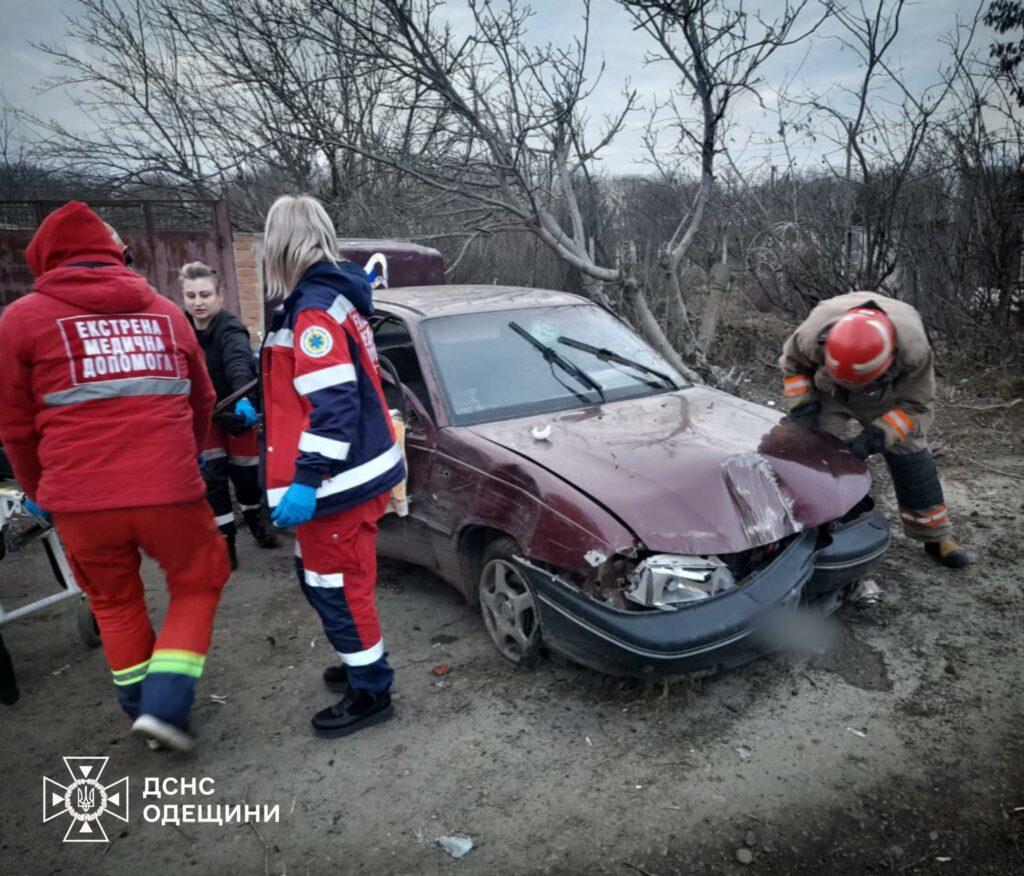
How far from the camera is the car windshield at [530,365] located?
11.6 feet

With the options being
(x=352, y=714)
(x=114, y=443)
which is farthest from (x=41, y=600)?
(x=352, y=714)

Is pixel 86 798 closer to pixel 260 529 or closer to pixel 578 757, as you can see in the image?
pixel 578 757

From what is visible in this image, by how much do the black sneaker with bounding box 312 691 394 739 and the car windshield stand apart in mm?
1274

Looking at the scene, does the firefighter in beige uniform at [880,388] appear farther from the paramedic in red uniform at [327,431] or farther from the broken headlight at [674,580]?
the paramedic in red uniform at [327,431]

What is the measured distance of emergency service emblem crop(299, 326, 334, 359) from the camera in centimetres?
242

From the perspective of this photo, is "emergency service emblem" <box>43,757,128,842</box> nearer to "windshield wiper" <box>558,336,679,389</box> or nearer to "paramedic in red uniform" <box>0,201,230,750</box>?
"paramedic in red uniform" <box>0,201,230,750</box>

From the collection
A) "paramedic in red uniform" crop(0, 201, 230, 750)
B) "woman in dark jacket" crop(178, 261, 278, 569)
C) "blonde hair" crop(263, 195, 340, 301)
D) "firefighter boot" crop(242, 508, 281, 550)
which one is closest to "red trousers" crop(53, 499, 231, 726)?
"paramedic in red uniform" crop(0, 201, 230, 750)

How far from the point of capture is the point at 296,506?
7.88 feet

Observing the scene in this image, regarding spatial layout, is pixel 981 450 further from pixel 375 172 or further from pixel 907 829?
pixel 375 172

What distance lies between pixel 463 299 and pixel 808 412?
201 centimetres

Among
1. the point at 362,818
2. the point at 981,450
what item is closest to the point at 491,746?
the point at 362,818

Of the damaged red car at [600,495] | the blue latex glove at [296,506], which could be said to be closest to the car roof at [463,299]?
the damaged red car at [600,495]

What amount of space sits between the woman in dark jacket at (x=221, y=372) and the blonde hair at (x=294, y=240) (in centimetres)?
158

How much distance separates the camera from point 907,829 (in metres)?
2.24
